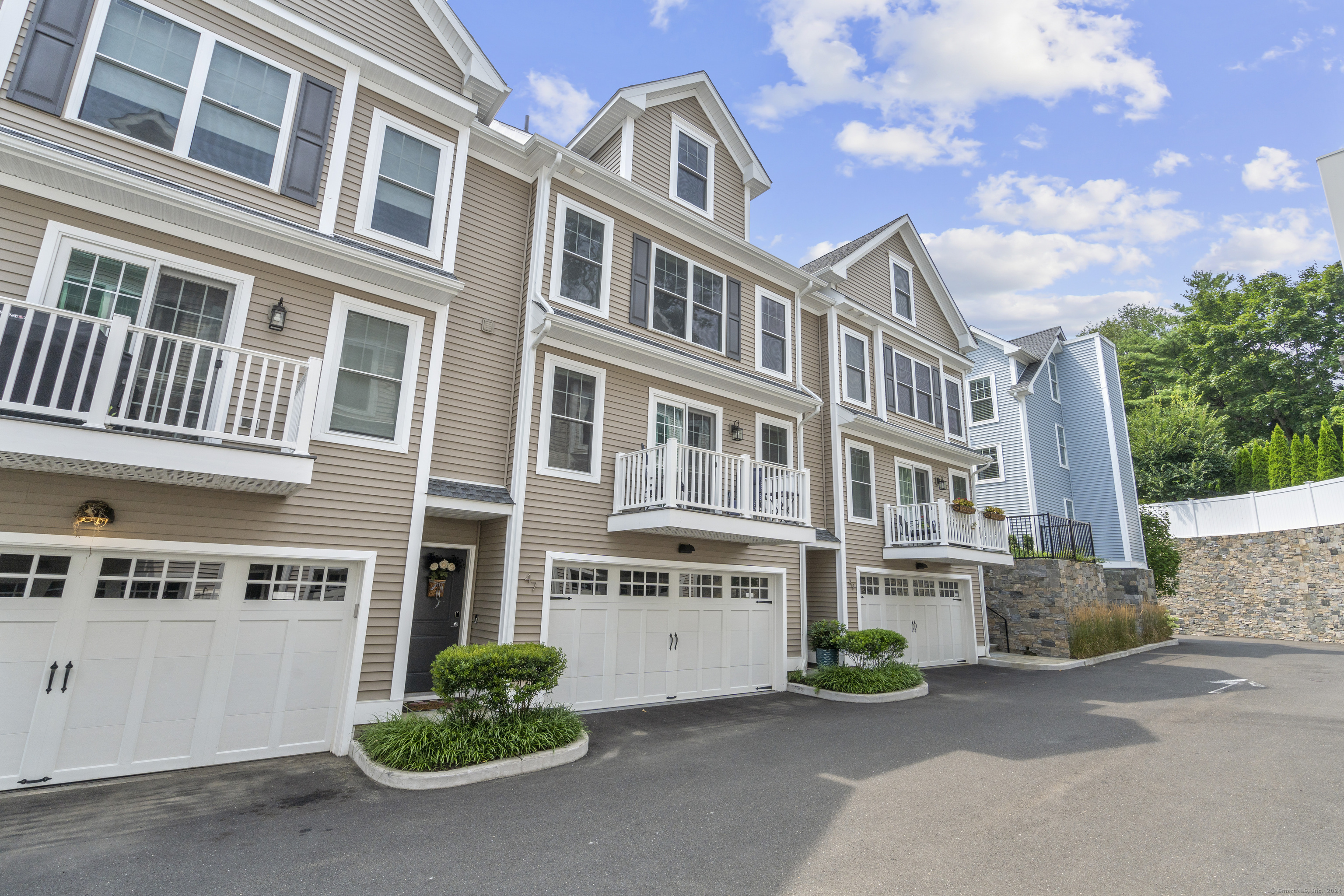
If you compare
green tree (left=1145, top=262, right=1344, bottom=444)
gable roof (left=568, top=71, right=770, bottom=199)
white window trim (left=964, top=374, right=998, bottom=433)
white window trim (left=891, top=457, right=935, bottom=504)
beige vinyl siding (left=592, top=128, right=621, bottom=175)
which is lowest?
white window trim (left=891, top=457, right=935, bottom=504)

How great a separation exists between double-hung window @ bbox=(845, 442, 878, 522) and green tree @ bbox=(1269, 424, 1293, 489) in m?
19.8

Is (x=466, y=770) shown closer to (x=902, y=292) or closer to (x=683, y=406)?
(x=683, y=406)

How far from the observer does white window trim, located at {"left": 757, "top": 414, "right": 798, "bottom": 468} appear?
39.6 ft

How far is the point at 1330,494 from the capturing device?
19.3 meters

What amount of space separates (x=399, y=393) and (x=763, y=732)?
662 centimetres

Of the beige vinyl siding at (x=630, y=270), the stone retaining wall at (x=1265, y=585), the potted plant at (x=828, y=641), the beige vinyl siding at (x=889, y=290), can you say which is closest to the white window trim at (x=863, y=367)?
the beige vinyl siding at (x=889, y=290)

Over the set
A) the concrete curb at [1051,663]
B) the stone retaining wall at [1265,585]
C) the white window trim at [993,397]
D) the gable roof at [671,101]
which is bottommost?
the concrete curb at [1051,663]

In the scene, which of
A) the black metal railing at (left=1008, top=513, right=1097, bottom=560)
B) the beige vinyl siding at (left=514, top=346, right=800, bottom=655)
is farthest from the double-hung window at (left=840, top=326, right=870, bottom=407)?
the black metal railing at (left=1008, top=513, right=1097, bottom=560)

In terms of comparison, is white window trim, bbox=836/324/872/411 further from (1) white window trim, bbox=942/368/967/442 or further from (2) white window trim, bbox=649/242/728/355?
(2) white window trim, bbox=649/242/728/355

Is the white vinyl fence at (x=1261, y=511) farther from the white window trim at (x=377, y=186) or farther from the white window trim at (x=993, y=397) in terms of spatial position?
the white window trim at (x=377, y=186)

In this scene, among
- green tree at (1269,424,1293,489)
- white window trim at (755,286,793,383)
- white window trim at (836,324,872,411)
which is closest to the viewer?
white window trim at (755,286,793,383)

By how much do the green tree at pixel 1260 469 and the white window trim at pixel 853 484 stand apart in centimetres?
1992

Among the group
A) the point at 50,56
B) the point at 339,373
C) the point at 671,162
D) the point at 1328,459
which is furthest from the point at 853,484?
the point at 1328,459

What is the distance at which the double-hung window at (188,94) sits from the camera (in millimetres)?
6551
